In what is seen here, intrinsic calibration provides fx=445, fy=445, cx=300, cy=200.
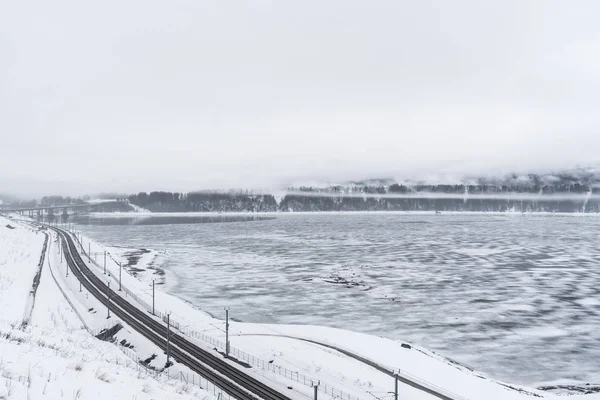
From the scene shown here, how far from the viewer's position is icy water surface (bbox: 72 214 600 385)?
3994 centimetres

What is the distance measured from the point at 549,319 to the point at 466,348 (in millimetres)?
14066

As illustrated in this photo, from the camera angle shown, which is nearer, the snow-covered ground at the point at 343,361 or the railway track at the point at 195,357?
the railway track at the point at 195,357

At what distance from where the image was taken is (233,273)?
78.8 meters

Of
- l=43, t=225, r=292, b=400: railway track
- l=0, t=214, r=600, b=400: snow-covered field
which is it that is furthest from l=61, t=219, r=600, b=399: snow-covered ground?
l=43, t=225, r=292, b=400: railway track

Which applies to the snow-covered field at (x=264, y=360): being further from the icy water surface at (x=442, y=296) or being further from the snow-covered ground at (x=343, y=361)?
the icy water surface at (x=442, y=296)

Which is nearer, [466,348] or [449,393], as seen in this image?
[449,393]

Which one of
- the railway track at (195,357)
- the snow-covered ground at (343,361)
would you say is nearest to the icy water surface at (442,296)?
the snow-covered ground at (343,361)

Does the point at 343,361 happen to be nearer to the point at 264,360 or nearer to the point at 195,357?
the point at 264,360

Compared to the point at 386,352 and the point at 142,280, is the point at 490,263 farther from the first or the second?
the point at 142,280

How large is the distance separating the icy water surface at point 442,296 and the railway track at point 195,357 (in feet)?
27.7

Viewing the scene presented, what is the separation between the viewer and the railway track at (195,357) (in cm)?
3083

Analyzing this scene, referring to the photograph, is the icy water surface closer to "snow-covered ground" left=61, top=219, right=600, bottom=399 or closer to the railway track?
"snow-covered ground" left=61, top=219, right=600, bottom=399

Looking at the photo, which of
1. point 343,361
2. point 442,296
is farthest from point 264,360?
point 442,296

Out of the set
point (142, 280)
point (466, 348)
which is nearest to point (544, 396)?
point (466, 348)
